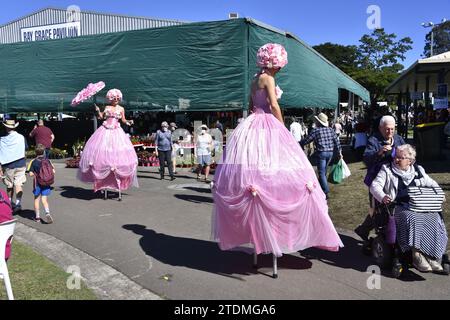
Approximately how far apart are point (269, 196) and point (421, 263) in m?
1.81

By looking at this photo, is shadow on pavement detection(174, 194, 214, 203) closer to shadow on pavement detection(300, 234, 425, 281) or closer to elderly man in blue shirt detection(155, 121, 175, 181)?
elderly man in blue shirt detection(155, 121, 175, 181)

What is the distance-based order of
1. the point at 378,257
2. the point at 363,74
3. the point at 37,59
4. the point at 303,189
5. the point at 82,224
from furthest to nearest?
the point at 363,74
the point at 37,59
the point at 82,224
the point at 378,257
the point at 303,189

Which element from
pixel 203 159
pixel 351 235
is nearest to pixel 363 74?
pixel 203 159

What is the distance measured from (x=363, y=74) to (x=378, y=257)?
49413 mm

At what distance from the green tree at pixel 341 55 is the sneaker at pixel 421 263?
57213 millimetres

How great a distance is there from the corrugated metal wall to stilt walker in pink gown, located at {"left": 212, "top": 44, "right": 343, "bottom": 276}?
24561 mm

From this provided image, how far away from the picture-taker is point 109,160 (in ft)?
31.1

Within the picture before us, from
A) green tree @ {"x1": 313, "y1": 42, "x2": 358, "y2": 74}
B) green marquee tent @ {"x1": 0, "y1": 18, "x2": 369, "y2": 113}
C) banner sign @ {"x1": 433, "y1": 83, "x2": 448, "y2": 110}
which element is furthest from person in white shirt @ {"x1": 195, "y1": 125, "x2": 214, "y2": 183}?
green tree @ {"x1": 313, "y1": 42, "x2": 358, "y2": 74}

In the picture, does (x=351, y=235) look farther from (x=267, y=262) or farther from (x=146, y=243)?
(x=146, y=243)

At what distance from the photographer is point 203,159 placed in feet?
42.0

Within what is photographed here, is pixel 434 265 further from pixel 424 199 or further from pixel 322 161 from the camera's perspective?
pixel 322 161

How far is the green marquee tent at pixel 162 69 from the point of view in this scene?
54.9 ft

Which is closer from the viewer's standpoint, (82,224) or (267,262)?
(267,262)

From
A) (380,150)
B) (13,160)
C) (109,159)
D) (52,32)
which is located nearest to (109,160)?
(109,159)
